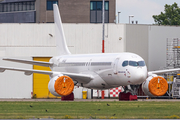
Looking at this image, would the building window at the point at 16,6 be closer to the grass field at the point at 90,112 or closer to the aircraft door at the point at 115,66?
the aircraft door at the point at 115,66

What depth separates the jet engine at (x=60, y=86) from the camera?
3117 centimetres

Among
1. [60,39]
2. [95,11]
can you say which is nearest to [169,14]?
[95,11]

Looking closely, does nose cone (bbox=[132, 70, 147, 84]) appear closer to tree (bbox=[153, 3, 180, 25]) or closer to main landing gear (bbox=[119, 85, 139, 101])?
main landing gear (bbox=[119, 85, 139, 101])

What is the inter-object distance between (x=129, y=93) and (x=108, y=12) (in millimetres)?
53711

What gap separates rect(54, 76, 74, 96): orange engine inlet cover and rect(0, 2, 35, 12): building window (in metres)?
66.4

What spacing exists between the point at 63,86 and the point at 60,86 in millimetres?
231

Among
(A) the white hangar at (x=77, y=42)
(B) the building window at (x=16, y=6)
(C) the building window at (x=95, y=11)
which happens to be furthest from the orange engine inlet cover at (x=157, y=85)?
(B) the building window at (x=16, y=6)

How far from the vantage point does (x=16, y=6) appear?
10094 cm

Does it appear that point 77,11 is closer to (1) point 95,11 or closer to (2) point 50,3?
(1) point 95,11

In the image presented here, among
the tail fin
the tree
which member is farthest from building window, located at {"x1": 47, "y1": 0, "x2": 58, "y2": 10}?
the tail fin

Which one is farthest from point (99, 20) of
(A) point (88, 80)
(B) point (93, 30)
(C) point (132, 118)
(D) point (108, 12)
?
(C) point (132, 118)

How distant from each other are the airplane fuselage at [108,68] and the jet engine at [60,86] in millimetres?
3234

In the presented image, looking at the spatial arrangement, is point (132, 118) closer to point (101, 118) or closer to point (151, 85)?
point (101, 118)

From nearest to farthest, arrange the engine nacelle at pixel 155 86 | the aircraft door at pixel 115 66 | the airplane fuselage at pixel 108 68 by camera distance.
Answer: the airplane fuselage at pixel 108 68 → the aircraft door at pixel 115 66 → the engine nacelle at pixel 155 86
